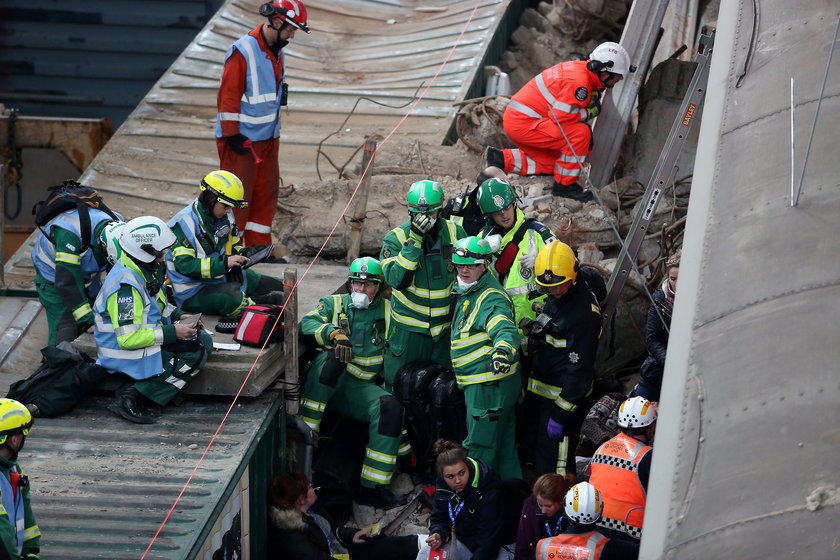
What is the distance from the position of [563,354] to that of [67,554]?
3.51m

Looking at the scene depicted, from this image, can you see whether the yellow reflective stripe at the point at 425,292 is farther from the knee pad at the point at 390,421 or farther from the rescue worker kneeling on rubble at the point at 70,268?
the rescue worker kneeling on rubble at the point at 70,268

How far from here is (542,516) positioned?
21.6 feet

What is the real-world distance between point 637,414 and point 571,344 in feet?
3.67

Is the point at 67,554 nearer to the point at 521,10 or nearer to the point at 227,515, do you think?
the point at 227,515

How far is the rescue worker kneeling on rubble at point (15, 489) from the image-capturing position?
17.2 ft

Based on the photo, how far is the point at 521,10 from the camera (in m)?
17.3

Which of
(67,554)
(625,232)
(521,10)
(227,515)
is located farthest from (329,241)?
(521,10)

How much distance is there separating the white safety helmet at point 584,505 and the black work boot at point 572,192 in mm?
4708

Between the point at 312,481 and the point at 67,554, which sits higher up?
the point at 67,554

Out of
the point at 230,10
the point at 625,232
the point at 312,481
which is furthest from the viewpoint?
the point at 230,10

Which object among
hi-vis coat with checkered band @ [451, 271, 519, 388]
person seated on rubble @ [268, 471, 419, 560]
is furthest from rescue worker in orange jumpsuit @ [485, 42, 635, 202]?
person seated on rubble @ [268, 471, 419, 560]

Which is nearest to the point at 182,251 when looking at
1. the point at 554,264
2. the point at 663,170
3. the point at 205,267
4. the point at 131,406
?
the point at 205,267

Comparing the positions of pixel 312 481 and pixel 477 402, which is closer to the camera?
pixel 477 402

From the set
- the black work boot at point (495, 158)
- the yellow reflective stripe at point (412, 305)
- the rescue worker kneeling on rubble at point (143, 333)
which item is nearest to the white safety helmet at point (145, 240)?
the rescue worker kneeling on rubble at point (143, 333)
